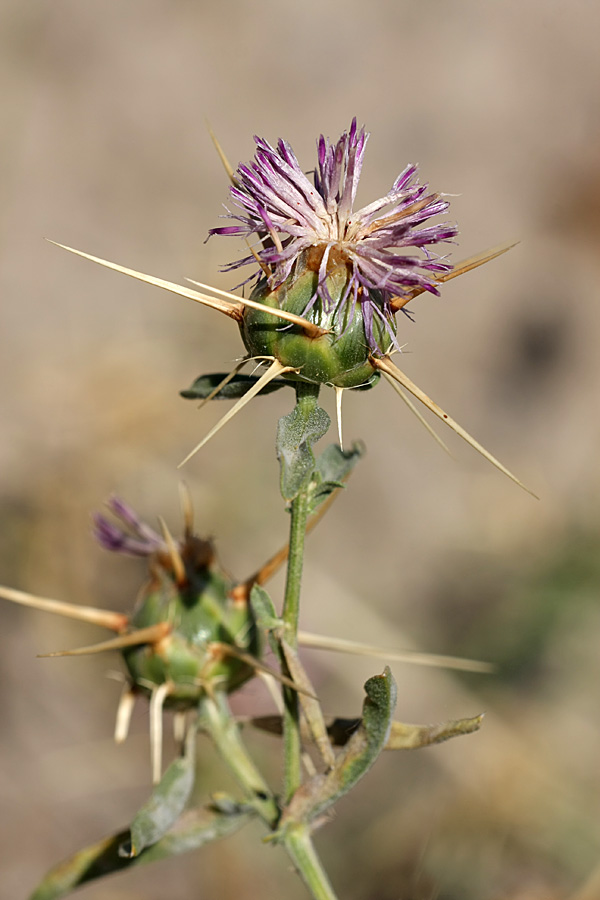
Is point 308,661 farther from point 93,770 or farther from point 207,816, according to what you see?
point 207,816

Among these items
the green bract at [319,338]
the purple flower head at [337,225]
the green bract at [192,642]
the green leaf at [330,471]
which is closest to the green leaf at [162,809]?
the green bract at [192,642]

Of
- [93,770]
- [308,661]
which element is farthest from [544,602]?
[93,770]

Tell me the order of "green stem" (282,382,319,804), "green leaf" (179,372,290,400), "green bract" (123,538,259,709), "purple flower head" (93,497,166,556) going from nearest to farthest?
"green stem" (282,382,319,804) < "green leaf" (179,372,290,400) < "green bract" (123,538,259,709) < "purple flower head" (93,497,166,556)

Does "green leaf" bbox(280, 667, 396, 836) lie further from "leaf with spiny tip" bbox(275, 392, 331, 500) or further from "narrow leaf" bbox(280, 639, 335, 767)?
"leaf with spiny tip" bbox(275, 392, 331, 500)

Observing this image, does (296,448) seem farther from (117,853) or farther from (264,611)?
(117,853)

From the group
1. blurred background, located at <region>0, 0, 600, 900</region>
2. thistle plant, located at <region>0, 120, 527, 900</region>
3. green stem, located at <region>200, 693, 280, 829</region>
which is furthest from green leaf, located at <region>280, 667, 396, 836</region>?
blurred background, located at <region>0, 0, 600, 900</region>

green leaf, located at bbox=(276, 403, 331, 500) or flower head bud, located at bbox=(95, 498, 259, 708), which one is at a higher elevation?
green leaf, located at bbox=(276, 403, 331, 500)

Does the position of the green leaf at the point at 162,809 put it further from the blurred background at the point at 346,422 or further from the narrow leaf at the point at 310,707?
the blurred background at the point at 346,422

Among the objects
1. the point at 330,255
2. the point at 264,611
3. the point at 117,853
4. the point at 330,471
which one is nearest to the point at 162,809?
the point at 117,853
